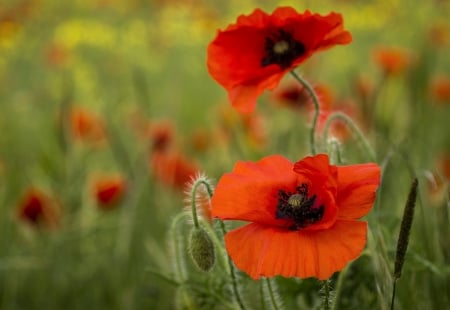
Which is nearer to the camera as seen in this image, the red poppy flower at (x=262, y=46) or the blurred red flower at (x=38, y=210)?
the red poppy flower at (x=262, y=46)

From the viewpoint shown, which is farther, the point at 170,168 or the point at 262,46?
the point at 170,168

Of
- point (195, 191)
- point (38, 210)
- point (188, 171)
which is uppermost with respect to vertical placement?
point (188, 171)

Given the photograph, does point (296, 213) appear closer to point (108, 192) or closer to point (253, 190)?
point (253, 190)

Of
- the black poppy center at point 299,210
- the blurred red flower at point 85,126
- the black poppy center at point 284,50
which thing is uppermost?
the blurred red flower at point 85,126

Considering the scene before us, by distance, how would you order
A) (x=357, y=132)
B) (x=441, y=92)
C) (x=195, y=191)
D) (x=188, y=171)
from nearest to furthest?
(x=195, y=191), (x=357, y=132), (x=188, y=171), (x=441, y=92)

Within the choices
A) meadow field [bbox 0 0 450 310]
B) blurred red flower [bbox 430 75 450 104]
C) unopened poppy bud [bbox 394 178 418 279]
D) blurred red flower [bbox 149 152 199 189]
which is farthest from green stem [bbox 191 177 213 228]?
blurred red flower [bbox 430 75 450 104]

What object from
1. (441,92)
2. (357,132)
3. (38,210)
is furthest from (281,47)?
(441,92)

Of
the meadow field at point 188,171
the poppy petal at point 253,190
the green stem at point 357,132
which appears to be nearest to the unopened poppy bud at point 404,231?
the meadow field at point 188,171

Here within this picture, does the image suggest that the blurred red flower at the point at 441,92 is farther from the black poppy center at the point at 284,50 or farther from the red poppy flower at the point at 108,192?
the black poppy center at the point at 284,50

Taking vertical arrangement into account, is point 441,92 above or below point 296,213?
above
